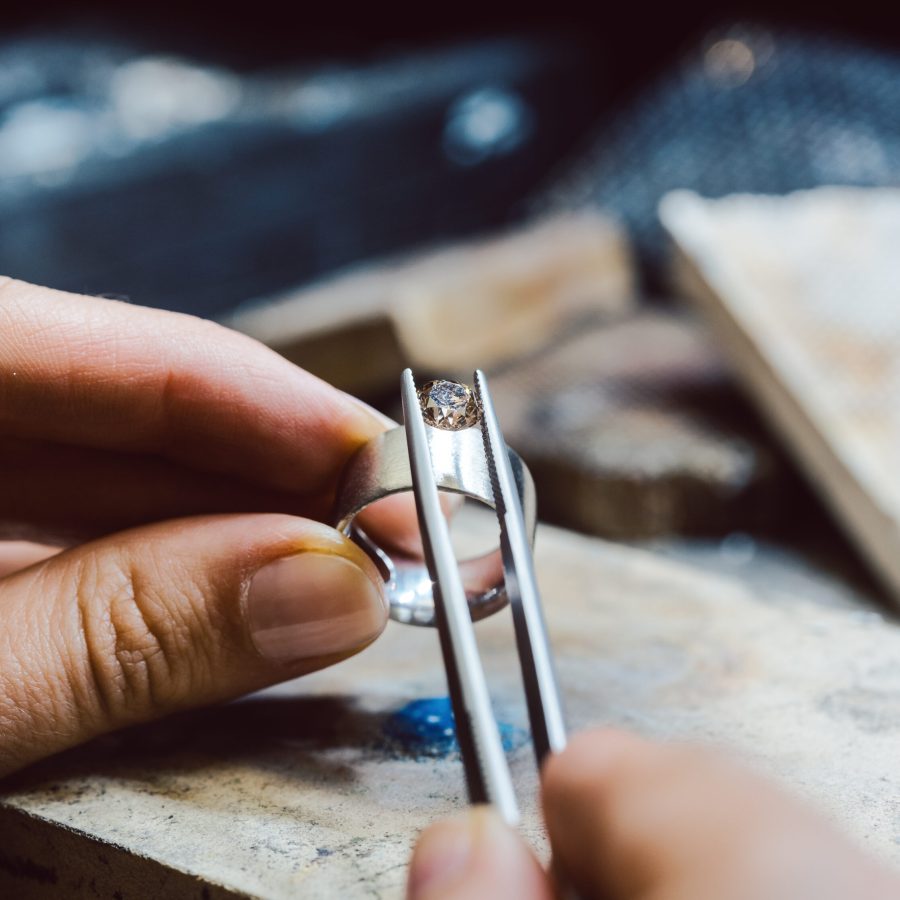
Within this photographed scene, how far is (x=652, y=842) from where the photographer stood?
0.34 meters

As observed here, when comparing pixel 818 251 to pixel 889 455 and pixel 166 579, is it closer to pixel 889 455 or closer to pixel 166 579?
pixel 889 455

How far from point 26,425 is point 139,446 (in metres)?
0.07

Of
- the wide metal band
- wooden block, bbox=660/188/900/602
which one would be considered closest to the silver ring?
the wide metal band

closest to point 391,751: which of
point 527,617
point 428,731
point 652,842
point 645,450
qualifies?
point 428,731

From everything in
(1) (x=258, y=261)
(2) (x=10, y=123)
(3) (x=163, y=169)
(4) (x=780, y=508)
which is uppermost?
(2) (x=10, y=123)

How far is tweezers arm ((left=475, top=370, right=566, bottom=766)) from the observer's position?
0.45 m

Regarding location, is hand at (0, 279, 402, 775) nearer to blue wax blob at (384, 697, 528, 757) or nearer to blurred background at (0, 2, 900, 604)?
blue wax blob at (384, 697, 528, 757)

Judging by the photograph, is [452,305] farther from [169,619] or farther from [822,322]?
[169,619]

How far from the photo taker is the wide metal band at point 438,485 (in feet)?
1.88

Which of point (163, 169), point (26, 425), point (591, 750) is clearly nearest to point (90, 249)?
point (163, 169)

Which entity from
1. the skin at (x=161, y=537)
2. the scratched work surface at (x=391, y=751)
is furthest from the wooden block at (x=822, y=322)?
the skin at (x=161, y=537)

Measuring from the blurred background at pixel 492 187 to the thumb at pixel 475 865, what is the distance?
1.03 meters

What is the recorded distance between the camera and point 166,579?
2.02 feet

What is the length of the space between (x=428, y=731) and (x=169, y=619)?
197mm
